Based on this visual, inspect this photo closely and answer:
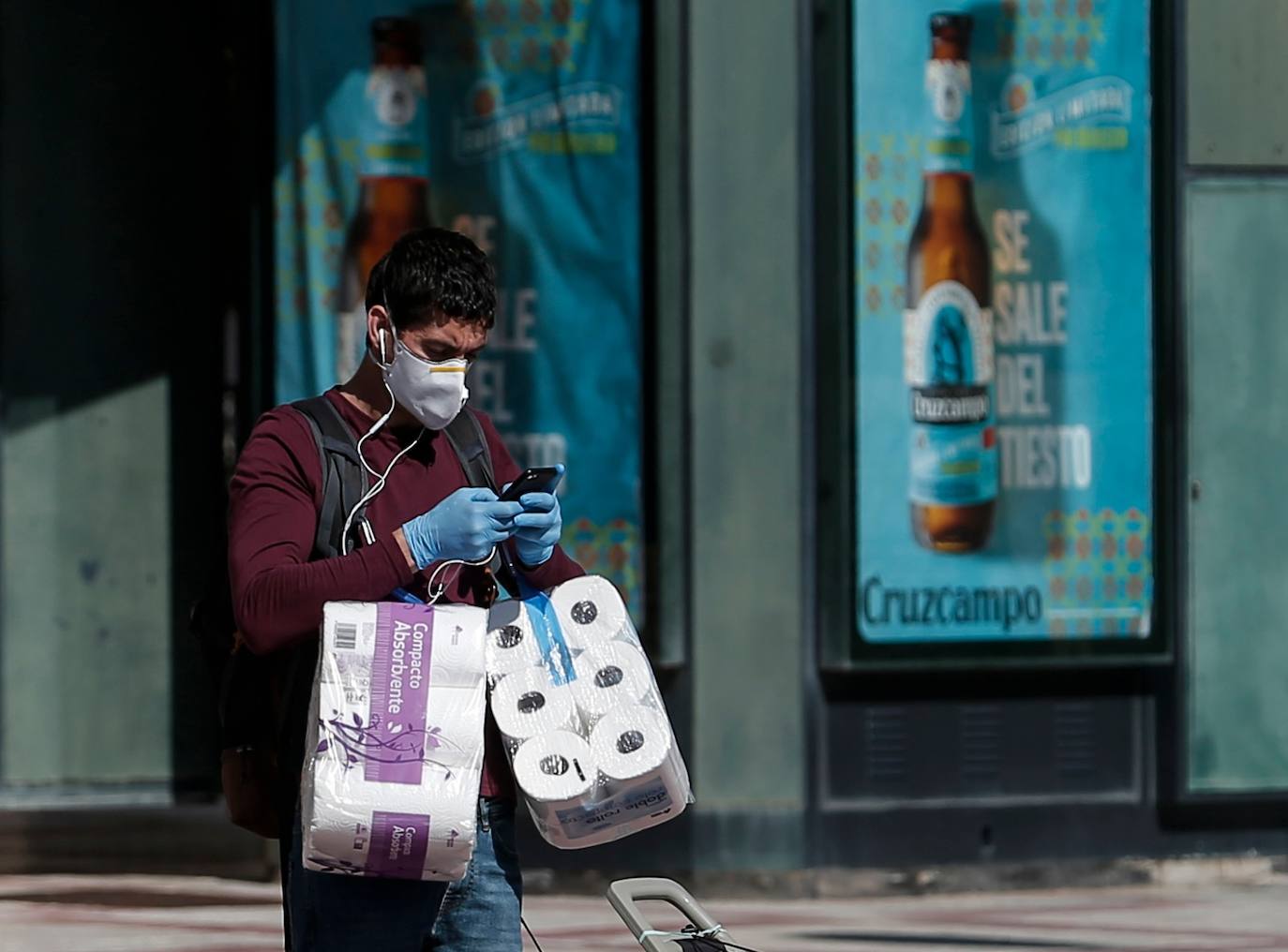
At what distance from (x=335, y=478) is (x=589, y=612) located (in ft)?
1.39

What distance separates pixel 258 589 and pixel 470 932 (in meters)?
0.62

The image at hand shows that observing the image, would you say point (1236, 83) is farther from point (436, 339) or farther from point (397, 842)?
point (397, 842)

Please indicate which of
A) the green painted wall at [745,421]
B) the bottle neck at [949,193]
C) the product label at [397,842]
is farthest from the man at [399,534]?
the bottle neck at [949,193]

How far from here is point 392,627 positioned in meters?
3.05

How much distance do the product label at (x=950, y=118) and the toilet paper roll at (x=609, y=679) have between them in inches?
211

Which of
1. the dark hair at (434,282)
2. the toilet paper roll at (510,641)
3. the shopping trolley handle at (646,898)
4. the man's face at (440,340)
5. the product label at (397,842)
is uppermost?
the dark hair at (434,282)

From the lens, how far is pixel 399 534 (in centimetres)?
310

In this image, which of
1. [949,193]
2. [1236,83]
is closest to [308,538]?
[949,193]

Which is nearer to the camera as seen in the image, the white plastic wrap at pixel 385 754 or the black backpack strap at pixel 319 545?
the white plastic wrap at pixel 385 754

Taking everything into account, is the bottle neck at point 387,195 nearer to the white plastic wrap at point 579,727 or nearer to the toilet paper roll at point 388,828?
the white plastic wrap at point 579,727

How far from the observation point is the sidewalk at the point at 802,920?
285 inches

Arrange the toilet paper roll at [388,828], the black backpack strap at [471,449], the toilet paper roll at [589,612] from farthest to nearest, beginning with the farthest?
the black backpack strap at [471,449], the toilet paper roll at [589,612], the toilet paper roll at [388,828]

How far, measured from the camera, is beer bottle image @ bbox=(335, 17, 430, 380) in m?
8.06

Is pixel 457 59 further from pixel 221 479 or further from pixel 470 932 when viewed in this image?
pixel 470 932
